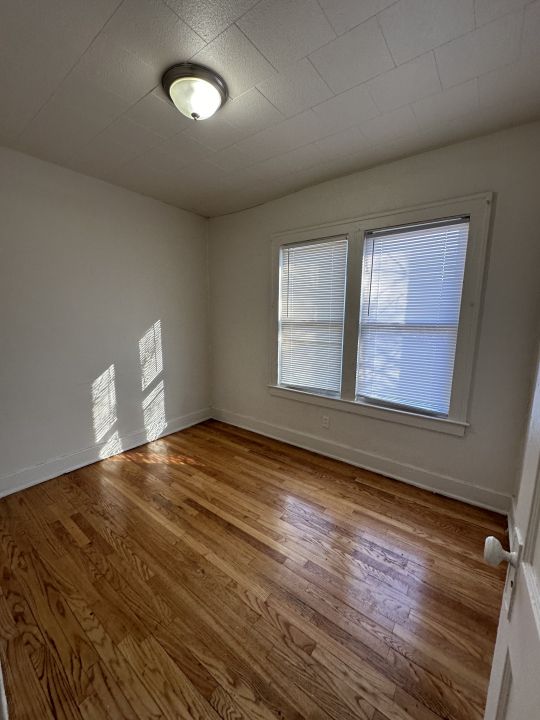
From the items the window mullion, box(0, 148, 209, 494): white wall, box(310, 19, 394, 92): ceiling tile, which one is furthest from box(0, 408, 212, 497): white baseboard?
box(310, 19, 394, 92): ceiling tile

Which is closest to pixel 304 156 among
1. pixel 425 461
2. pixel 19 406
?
pixel 425 461

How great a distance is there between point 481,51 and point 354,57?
58 cm

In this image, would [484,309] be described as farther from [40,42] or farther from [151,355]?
[151,355]

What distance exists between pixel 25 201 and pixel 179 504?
8.53ft

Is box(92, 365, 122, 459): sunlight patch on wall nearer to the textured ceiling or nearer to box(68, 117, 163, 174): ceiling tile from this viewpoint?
box(68, 117, 163, 174): ceiling tile

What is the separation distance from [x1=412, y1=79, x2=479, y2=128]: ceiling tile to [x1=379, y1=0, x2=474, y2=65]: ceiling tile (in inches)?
14.0

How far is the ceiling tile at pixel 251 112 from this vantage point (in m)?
1.62

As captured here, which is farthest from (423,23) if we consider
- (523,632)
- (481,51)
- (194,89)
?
(523,632)

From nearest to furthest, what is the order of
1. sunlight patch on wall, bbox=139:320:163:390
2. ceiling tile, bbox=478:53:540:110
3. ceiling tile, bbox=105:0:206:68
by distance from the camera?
1. ceiling tile, bbox=105:0:206:68
2. ceiling tile, bbox=478:53:540:110
3. sunlight patch on wall, bbox=139:320:163:390

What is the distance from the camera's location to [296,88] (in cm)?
155

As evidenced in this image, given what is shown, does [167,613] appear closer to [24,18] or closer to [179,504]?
[179,504]

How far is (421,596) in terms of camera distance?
144cm

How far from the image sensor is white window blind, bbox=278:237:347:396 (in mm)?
2691

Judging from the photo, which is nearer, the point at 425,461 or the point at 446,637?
the point at 446,637
